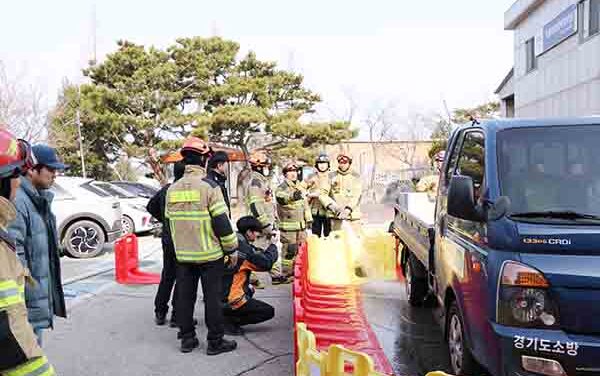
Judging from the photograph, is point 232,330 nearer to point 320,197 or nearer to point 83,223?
point 320,197

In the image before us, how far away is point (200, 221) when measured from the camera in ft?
16.4

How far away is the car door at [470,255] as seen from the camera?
3.40 metres

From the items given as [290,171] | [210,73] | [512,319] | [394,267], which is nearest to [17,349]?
[512,319]

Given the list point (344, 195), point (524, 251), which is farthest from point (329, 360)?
point (344, 195)

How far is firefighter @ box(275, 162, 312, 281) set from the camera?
27.0ft

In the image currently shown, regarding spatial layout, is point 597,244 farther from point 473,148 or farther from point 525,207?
point 473,148

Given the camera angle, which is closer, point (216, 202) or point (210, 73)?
point (216, 202)

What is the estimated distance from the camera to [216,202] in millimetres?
4996

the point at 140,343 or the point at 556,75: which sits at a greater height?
the point at 556,75

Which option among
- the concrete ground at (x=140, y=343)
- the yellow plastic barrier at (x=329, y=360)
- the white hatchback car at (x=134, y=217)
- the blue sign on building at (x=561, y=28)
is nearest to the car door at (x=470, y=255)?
the yellow plastic barrier at (x=329, y=360)

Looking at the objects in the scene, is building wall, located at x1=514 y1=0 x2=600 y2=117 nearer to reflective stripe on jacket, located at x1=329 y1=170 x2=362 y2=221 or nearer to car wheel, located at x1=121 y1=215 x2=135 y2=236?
reflective stripe on jacket, located at x1=329 y1=170 x2=362 y2=221

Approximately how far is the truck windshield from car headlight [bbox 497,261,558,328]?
39cm

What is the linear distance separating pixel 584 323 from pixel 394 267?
581 cm

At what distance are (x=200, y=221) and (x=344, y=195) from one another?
413 cm
